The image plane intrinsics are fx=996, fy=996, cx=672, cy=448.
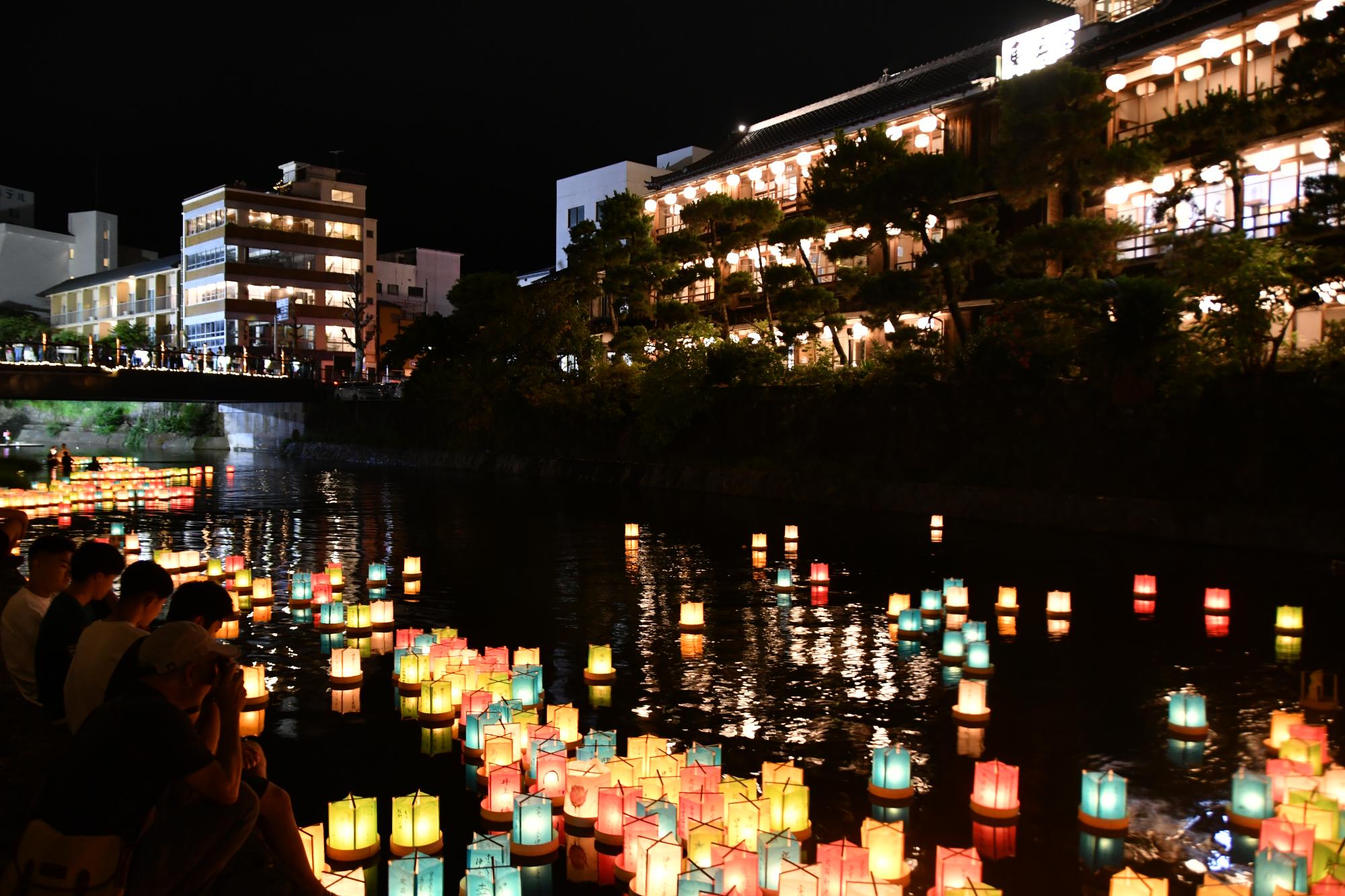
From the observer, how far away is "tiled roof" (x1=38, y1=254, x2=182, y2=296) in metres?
61.9

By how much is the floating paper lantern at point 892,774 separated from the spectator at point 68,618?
4.60 m

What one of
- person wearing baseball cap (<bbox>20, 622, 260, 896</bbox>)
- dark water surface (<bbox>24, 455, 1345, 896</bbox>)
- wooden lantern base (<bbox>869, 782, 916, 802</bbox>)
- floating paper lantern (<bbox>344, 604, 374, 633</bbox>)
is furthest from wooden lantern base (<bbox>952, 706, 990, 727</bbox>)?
floating paper lantern (<bbox>344, 604, 374, 633</bbox>)

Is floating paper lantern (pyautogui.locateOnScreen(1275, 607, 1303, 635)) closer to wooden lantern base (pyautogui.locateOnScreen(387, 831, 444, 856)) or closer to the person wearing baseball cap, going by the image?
wooden lantern base (pyautogui.locateOnScreen(387, 831, 444, 856))

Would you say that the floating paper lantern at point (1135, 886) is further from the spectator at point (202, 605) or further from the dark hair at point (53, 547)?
the dark hair at point (53, 547)

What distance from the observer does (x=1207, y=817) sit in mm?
6027

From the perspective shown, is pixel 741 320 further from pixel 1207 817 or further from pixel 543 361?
pixel 1207 817

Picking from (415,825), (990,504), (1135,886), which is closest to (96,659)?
(415,825)

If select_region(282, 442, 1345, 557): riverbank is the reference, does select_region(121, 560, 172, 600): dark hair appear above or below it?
above

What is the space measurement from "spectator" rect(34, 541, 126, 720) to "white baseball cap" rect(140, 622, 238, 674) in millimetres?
2157

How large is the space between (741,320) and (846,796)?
1247 inches

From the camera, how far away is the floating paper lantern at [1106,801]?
572cm

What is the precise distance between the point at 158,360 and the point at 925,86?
31.4 m

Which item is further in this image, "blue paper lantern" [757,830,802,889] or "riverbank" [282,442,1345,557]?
"riverbank" [282,442,1345,557]

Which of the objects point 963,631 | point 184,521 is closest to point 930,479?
point 963,631
